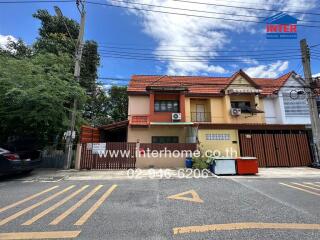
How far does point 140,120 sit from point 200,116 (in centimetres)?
599

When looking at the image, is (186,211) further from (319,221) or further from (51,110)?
(51,110)

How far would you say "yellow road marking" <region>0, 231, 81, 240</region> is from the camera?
354cm

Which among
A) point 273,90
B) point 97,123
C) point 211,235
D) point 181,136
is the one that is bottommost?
point 211,235

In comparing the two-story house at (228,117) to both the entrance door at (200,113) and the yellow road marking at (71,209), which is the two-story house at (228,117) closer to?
the entrance door at (200,113)

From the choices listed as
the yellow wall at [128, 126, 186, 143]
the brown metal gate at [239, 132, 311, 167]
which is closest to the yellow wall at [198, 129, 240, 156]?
the brown metal gate at [239, 132, 311, 167]

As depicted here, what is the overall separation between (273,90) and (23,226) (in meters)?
21.2

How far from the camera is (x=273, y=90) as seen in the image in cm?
1919

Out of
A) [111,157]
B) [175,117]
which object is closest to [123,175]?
[111,157]

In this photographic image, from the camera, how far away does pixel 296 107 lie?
17750 mm

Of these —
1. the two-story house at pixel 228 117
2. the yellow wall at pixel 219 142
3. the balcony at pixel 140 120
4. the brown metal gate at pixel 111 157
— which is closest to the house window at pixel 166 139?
the two-story house at pixel 228 117

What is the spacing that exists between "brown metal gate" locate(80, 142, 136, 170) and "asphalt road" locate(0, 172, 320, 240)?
5.14 m

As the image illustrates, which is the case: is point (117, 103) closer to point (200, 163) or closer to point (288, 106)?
point (200, 163)

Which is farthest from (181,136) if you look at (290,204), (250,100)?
(290,204)

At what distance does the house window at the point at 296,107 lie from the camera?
57.9ft
